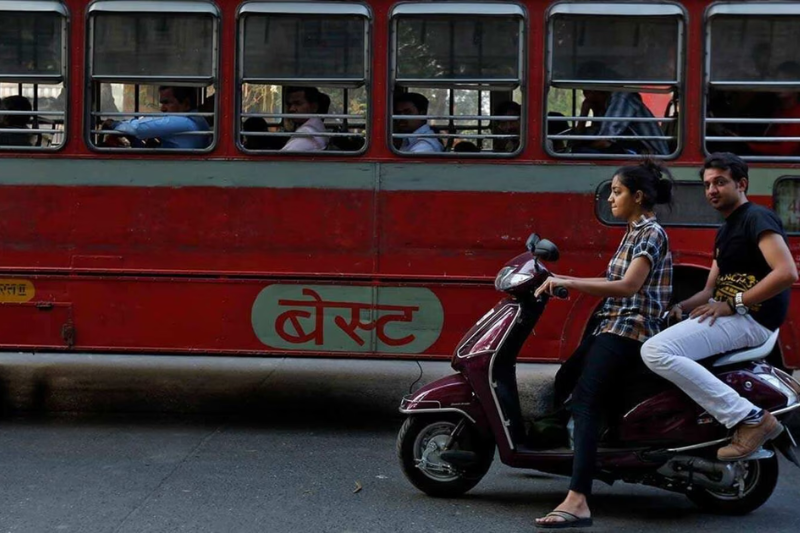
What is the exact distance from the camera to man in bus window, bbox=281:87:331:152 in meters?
7.42

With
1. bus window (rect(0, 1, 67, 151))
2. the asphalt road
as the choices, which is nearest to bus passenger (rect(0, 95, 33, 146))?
bus window (rect(0, 1, 67, 151))

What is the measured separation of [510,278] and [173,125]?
2.74 m

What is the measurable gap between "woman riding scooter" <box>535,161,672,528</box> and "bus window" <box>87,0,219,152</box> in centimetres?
293

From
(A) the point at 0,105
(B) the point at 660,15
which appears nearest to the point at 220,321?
(A) the point at 0,105

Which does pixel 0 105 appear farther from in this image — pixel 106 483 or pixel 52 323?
pixel 106 483

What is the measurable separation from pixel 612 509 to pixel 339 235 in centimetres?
245

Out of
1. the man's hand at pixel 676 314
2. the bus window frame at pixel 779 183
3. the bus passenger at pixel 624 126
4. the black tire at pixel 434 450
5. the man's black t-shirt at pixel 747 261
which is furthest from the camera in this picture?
the bus passenger at pixel 624 126

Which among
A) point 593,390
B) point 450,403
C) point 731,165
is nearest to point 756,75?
point 731,165

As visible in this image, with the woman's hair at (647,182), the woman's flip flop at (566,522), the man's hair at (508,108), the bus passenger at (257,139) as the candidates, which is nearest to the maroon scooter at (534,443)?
the woman's flip flop at (566,522)

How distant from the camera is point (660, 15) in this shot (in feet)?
23.8

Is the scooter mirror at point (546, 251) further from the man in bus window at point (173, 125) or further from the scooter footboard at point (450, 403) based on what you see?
the man in bus window at point (173, 125)

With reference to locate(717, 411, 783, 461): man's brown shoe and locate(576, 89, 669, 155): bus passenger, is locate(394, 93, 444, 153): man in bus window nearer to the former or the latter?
locate(576, 89, 669, 155): bus passenger

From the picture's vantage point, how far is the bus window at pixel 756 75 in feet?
23.8

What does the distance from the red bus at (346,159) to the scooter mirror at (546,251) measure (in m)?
1.78
